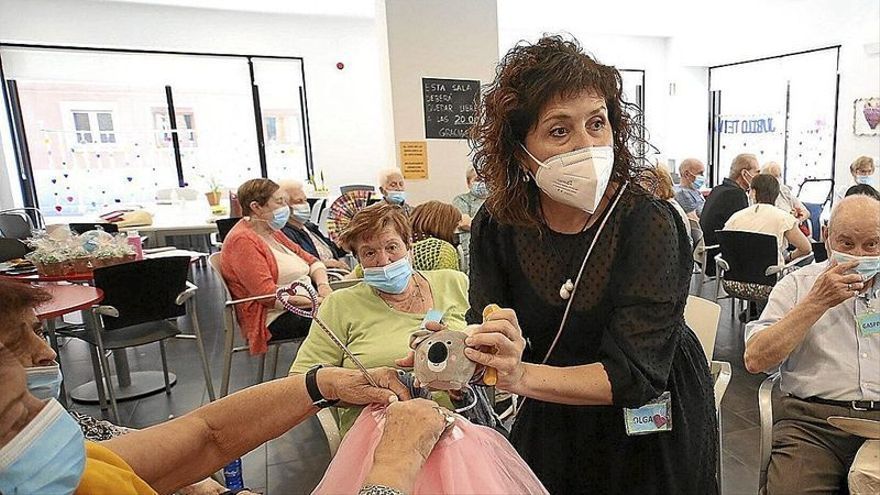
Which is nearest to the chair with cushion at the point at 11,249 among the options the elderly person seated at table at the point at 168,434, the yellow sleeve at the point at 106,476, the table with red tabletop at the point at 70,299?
the table with red tabletop at the point at 70,299

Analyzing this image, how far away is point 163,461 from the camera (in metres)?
1.14

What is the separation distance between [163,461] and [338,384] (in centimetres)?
37

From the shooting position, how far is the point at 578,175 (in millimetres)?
1048

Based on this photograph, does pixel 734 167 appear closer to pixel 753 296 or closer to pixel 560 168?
pixel 753 296

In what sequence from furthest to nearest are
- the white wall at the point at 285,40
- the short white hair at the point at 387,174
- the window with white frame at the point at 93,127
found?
the window with white frame at the point at 93,127 < the white wall at the point at 285,40 < the short white hair at the point at 387,174

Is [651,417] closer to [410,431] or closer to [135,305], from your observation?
[410,431]

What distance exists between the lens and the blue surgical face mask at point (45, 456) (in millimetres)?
757

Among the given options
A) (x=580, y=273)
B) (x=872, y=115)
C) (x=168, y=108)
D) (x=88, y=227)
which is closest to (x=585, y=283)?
(x=580, y=273)

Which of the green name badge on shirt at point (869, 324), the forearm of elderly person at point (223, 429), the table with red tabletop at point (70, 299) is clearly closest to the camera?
the forearm of elderly person at point (223, 429)

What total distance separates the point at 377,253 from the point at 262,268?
1.51 metres

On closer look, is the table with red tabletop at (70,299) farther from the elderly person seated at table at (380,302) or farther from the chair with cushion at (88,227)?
Result: the chair with cushion at (88,227)

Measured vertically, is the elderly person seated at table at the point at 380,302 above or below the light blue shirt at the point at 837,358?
above

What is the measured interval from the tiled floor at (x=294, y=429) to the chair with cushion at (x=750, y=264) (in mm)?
437

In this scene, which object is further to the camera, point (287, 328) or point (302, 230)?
point (302, 230)
